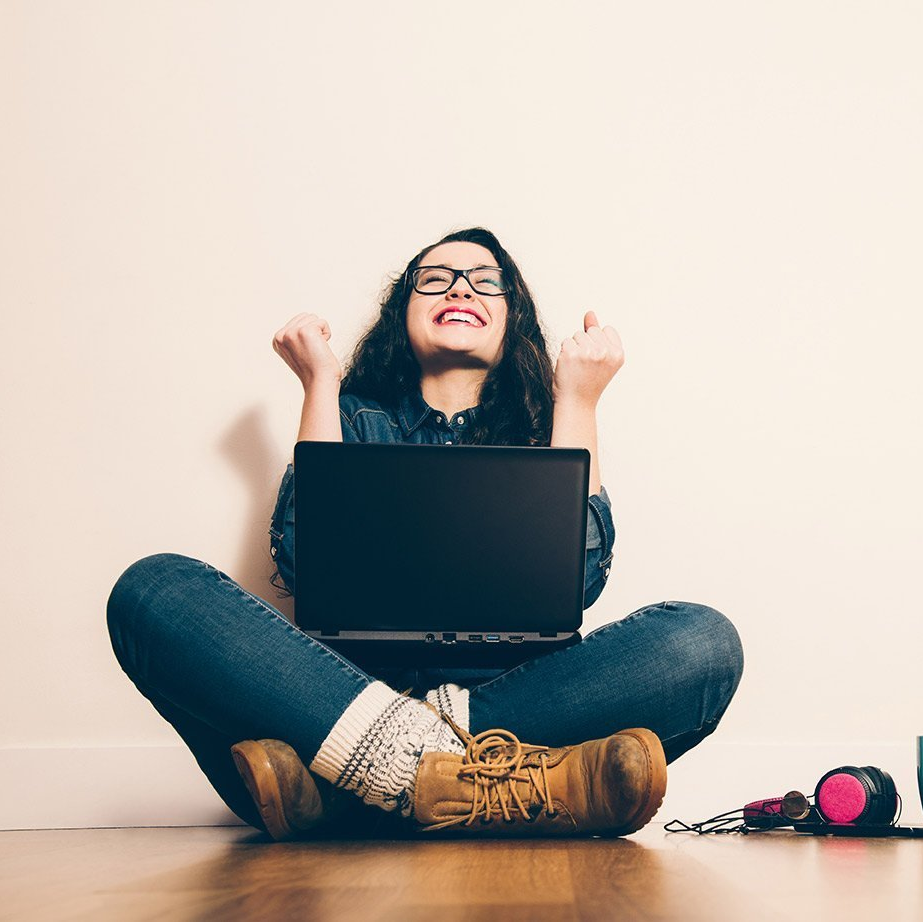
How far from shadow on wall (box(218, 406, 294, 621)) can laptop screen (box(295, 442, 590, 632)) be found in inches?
25.9

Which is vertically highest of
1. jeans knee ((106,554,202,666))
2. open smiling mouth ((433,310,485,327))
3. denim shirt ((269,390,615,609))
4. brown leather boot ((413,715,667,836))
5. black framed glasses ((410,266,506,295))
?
black framed glasses ((410,266,506,295))

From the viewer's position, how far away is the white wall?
2.00 m

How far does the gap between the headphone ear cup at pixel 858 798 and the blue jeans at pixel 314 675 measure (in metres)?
0.21

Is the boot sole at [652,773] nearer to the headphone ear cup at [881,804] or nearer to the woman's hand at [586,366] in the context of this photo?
the headphone ear cup at [881,804]

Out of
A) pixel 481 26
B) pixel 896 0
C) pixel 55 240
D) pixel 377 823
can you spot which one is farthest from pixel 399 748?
pixel 896 0

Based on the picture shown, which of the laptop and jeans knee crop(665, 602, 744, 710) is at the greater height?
the laptop

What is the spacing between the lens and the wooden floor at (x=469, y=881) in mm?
721

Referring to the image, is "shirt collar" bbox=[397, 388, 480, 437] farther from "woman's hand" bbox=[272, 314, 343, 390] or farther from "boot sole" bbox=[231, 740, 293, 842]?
"boot sole" bbox=[231, 740, 293, 842]

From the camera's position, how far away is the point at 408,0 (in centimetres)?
218

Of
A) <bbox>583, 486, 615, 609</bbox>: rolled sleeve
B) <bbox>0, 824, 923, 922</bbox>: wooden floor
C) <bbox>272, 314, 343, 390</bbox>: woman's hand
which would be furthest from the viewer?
<bbox>272, 314, 343, 390</bbox>: woman's hand

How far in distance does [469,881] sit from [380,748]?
36cm

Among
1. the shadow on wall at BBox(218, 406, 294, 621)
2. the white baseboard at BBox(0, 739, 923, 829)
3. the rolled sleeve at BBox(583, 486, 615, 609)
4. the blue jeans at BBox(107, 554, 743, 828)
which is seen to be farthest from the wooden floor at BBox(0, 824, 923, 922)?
the shadow on wall at BBox(218, 406, 294, 621)

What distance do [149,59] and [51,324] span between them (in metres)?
0.55

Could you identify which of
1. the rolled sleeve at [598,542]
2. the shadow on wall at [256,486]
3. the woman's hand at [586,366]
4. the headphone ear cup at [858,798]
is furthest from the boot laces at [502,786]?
the shadow on wall at [256,486]
